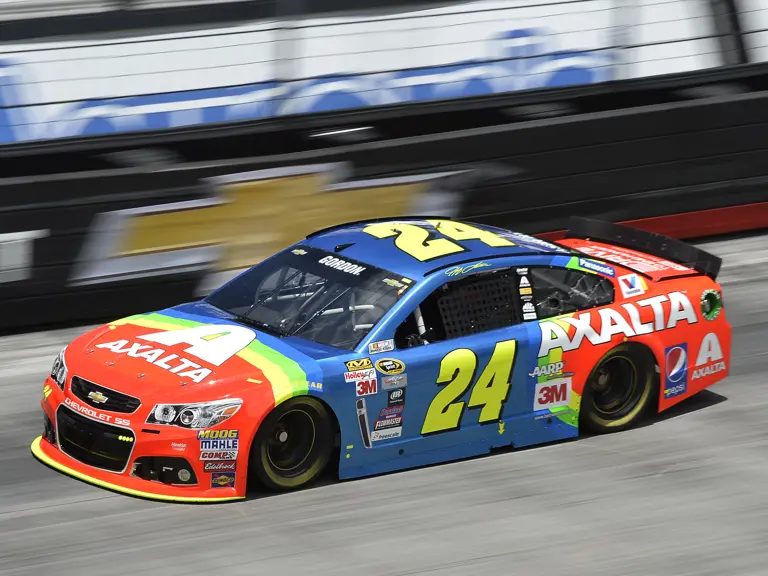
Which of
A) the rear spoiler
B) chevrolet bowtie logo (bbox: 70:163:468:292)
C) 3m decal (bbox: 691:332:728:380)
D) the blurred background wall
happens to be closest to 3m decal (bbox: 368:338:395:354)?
3m decal (bbox: 691:332:728:380)

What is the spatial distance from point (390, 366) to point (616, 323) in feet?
5.49

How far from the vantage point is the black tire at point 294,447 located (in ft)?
20.7

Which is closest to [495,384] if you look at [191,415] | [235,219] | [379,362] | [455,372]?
[455,372]

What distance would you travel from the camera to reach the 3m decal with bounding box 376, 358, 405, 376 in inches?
261

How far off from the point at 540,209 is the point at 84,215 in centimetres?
412

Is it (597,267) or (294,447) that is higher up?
(597,267)

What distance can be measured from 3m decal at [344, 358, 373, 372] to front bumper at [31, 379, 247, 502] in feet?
2.45

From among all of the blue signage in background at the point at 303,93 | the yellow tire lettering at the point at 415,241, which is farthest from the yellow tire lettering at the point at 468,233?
the blue signage in background at the point at 303,93

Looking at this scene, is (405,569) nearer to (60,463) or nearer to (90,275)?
(60,463)

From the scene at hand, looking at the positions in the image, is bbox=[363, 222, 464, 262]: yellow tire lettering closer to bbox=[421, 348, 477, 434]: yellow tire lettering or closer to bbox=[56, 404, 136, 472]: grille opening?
bbox=[421, 348, 477, 434]: yellow tire lettering

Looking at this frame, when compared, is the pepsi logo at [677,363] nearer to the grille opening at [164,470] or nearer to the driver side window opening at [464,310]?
the driver side window opening at [464,310]

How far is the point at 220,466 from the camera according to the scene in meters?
6.17

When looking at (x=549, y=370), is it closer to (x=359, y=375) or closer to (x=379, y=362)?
(x=379, y=362)

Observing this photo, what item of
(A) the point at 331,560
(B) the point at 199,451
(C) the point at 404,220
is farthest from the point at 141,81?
(A) the point at 331,560
